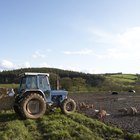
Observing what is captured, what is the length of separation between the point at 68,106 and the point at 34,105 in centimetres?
286

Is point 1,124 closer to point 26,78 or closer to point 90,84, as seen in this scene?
point 26,78

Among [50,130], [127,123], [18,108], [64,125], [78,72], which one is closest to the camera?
[50,130]

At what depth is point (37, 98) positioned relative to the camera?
61.5 feet

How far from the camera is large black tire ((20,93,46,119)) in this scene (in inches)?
725

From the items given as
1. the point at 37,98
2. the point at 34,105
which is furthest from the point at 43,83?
the point at 34,105

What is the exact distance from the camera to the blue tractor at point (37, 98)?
18.5 m

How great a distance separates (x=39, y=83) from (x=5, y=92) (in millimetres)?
3063

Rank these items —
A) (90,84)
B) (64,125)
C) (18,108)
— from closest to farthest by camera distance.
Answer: (64,125) < (18,108) < (90,84)

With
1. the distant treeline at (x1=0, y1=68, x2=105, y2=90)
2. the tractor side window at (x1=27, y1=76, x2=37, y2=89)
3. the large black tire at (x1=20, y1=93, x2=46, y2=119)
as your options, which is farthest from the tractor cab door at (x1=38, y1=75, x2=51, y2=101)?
the distant treeline at (x1=0, y1=68, x2=105, y2=90)

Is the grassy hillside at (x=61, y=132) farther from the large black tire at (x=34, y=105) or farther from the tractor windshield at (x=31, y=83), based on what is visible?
the tractor windshield at (x=31, y=83)

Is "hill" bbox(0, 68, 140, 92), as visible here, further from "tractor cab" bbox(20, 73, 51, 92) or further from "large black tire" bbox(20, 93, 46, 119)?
"large black tire" bbox(20, 93, 46, 119)

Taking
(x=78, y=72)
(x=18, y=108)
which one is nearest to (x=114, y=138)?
(x=18, y=108)

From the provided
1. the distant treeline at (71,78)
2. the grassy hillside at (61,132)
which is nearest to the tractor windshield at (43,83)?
the grassy hillside at (61,132)

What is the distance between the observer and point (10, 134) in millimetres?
13531
